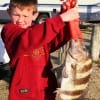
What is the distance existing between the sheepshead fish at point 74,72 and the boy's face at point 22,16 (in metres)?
0.41

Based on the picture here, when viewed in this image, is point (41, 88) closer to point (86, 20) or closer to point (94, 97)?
point (94, 97)

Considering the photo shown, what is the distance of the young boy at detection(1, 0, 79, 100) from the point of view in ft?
11.6

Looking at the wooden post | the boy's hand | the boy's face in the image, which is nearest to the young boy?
the boy's face

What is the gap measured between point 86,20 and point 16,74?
1465 centimetres

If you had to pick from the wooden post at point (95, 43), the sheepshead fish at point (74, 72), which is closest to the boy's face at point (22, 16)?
the sheepshead fish at point (74, 72)

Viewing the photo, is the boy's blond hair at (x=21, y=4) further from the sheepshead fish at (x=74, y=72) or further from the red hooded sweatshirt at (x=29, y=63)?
the sheepshead fish at (x=74, y=72)

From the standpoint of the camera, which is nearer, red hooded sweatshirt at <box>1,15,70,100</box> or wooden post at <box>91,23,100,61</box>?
red hooded sweatshirt at <box>1,15,70,100</box>

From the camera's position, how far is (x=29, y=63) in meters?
3.79

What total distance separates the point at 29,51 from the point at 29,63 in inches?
7.9

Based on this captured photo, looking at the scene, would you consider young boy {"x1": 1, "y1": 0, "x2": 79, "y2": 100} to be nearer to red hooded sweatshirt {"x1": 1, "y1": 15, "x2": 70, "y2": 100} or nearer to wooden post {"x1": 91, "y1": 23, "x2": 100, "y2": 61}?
red hooded sweatshirt {"x1": 1, "y1": 15, "x2": 70, "y2": 100}

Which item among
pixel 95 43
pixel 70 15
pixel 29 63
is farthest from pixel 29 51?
pixel 95 43

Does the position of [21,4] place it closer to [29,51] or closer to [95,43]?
[29,51]

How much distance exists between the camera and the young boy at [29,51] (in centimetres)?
353

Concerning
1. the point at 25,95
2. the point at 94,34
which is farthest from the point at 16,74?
the point at 94,34
